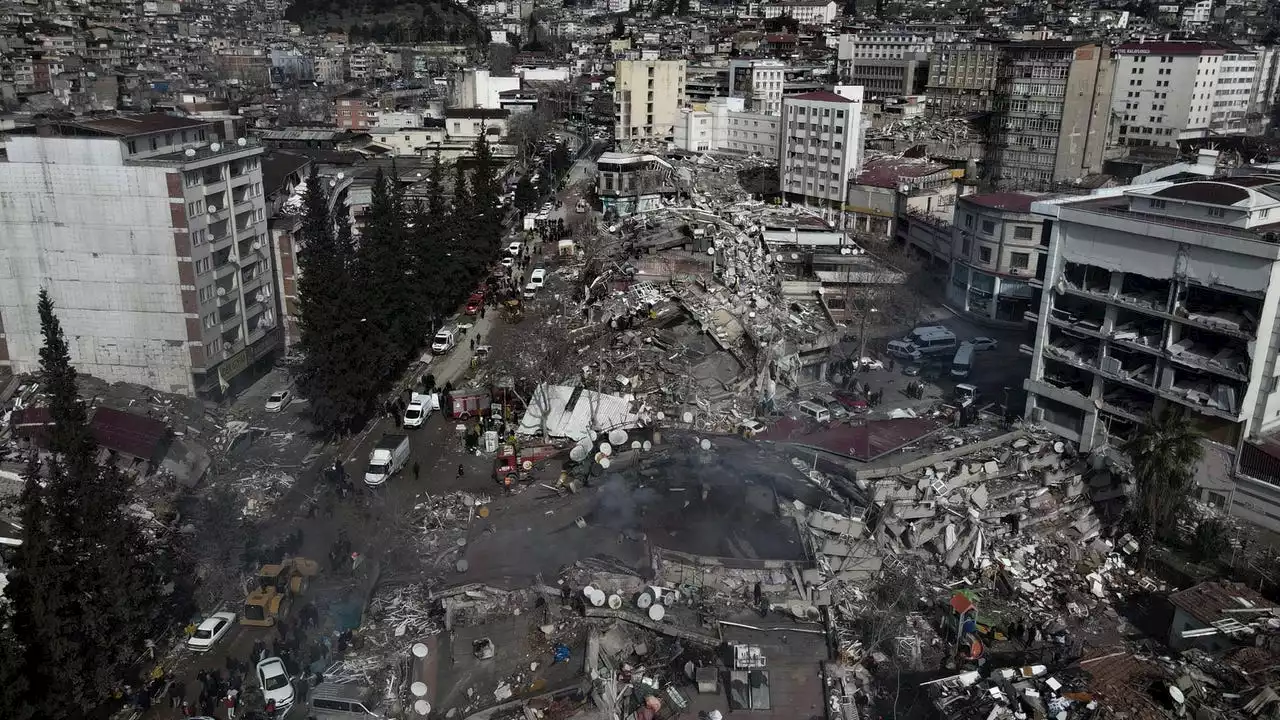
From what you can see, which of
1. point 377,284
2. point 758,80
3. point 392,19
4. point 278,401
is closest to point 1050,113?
point 758,80

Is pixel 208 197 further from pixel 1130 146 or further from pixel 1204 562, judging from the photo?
pixel 1130 146

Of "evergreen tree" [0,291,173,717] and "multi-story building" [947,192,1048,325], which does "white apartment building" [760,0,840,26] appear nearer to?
"multi-story building" [947,192,1048,325]

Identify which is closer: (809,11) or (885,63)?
(885,63)

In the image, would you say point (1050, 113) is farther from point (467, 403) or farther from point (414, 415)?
point (414, 415)

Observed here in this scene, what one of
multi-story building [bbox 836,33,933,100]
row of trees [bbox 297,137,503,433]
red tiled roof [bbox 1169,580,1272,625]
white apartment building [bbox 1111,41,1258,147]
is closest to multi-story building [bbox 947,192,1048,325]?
red tiled roof [bbox 1169,580,1272,625]

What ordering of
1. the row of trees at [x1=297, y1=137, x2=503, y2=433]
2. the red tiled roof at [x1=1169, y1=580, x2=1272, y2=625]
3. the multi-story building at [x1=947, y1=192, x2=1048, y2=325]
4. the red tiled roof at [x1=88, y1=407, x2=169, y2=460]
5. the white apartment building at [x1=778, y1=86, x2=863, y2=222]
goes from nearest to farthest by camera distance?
the red tiled roof at [x1=1169, y1=580, x2=1272, y2=625], the red tiled roof at [x1=88, y1=407, x2=169, y2=460], the row of trees at [x1=297, y1=137, x2=503, y2=433], the multi-story building at [x1=947, y1=192, x2=1048, y2=325], the white apartment building at [x1=778, y1=86, x2=863, y2=222]
